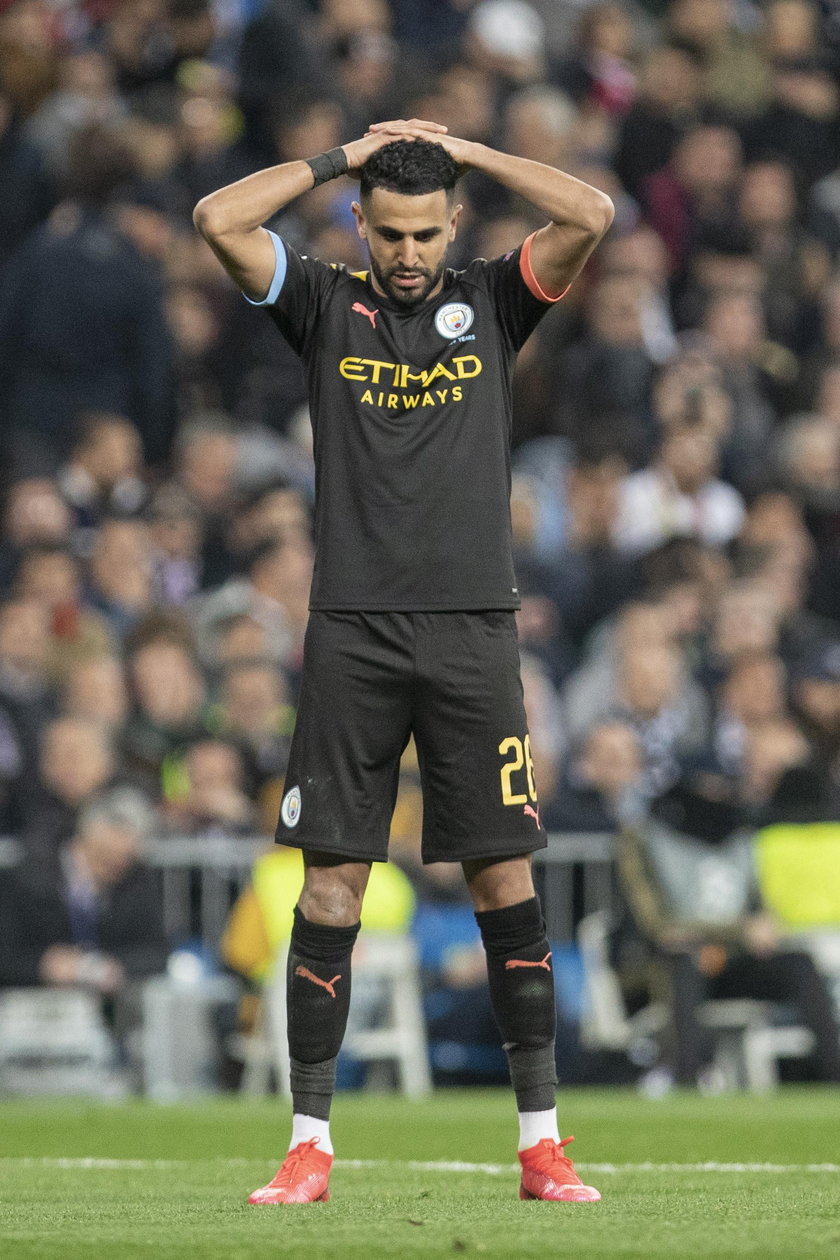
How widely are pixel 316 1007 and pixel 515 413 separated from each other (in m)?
9.38

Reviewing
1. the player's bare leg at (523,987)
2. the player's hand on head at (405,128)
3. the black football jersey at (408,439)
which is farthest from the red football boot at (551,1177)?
the player's hand on head at (405,128)

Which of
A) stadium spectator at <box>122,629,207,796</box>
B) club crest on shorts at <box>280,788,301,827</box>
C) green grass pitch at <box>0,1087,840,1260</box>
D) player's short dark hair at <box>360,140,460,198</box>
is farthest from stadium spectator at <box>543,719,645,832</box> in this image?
player's short dark hair at <box>360,140,460,198</box>

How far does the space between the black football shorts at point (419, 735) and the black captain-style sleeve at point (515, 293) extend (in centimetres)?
75

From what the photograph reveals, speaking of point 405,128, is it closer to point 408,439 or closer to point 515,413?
point 408,439

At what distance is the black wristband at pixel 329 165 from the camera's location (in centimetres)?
579

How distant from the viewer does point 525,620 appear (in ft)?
42.8

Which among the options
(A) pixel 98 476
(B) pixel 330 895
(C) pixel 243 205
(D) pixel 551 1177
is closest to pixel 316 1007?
(B) pixel 330 895

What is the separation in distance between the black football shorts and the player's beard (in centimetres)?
78

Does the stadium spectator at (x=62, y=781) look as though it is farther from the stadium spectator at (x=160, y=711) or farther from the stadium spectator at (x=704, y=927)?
the stadium spectator at (x=704, y=927)

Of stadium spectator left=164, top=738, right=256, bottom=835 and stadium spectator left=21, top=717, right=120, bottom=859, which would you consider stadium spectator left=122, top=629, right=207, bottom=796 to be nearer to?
stadium spectator left=164, top=738, right=256, bottom=835

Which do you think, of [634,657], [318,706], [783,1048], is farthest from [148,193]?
[318,706]

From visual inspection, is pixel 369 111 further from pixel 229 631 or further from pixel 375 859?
pixel 375 859

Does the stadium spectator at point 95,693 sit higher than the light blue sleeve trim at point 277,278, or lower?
lower

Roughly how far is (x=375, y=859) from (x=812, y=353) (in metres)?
11.1
